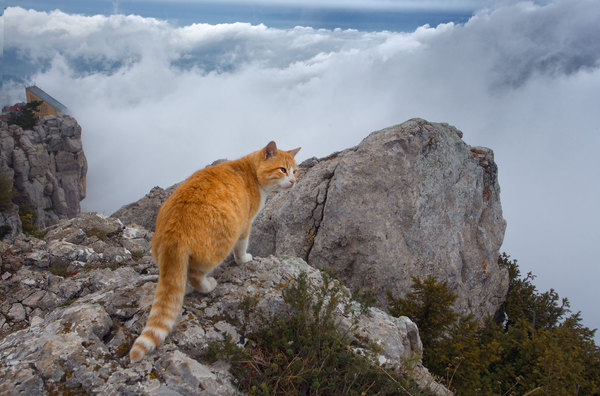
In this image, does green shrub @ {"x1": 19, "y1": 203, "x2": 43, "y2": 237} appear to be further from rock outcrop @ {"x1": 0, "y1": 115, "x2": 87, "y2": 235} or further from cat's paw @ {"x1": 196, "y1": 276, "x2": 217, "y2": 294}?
cat's paw @ {"x1": 196, "y1": 276, "x2": 217, "y2": 294}

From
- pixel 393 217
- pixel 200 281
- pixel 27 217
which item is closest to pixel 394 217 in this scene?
pixel 393 217

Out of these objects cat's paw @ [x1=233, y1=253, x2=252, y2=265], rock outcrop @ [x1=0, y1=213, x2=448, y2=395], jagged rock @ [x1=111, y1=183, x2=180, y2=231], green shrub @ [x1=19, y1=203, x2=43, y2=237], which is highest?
cat's paw @ [x1=233, y1=253, x2=252, y2=265]

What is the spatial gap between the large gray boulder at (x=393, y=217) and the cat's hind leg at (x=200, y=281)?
5771 mm

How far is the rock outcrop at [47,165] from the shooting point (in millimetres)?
50781

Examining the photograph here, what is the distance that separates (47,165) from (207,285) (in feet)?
214

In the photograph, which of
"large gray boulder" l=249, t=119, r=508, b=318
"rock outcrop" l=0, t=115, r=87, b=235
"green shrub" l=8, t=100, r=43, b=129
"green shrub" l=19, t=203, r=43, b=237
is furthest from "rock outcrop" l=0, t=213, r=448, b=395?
"green shrub" l=8, t=100, r=43, b=129

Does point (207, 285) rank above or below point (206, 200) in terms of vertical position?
below

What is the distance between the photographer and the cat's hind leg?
5.07m

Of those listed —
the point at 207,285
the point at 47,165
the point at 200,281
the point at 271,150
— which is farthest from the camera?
the point at 47,165

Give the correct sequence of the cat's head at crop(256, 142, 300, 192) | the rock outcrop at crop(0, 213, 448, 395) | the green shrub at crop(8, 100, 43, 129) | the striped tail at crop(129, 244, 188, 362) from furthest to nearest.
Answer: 1. the green shrub at crop(8, 100, 43, 129)
2. the cat's head at crop(256, 142, 300, 192)
3. the striped tail at crop(129, 244, 188, 362)
4. the rock outcrop at crop(0, 213, 448, 395)

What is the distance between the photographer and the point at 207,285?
17.4 feet

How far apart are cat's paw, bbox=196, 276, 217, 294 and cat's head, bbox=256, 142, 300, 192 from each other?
205cm

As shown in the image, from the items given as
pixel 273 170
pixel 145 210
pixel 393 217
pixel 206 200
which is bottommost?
pixel 145 210

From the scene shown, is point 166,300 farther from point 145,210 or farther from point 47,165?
point 47,165
